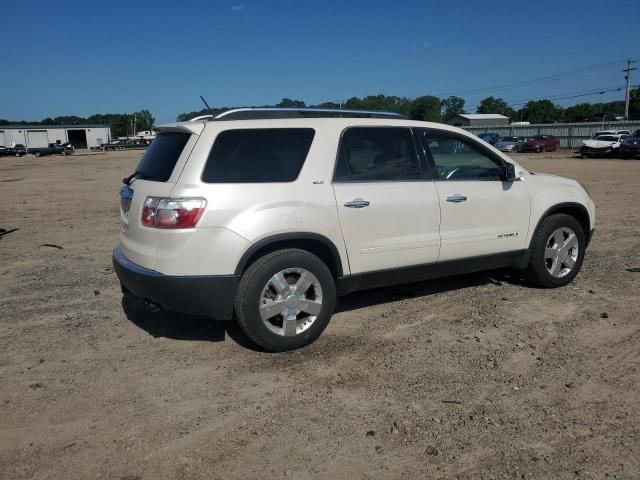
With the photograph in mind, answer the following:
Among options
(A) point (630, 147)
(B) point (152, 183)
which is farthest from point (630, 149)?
(B) point (152, 183)

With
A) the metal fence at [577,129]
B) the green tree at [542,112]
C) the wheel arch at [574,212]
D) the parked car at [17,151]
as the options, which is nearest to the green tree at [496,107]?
the green tree at [542,112]

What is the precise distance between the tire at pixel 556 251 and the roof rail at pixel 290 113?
204cm

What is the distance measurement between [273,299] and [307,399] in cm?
90

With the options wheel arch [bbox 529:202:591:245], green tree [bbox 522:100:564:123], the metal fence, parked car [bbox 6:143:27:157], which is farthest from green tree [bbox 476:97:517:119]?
wheel arch [bbox 529:202:591:245]

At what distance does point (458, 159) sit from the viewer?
5.27 meters

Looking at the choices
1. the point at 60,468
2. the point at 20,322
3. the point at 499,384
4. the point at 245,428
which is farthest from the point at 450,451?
the point at 20,322

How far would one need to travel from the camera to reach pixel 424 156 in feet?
16.4

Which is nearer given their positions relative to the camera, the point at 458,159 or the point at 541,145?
the point at 458,159

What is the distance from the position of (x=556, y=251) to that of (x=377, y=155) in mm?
2402

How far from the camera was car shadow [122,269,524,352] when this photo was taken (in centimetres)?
479

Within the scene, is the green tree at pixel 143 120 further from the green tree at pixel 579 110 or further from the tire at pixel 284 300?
the tire at pixel 284 300

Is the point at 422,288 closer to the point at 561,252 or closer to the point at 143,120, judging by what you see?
the point at 561,252

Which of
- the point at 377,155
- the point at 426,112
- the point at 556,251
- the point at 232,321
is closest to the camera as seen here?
the point at 377,155

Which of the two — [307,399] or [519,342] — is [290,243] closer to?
[307,399]
